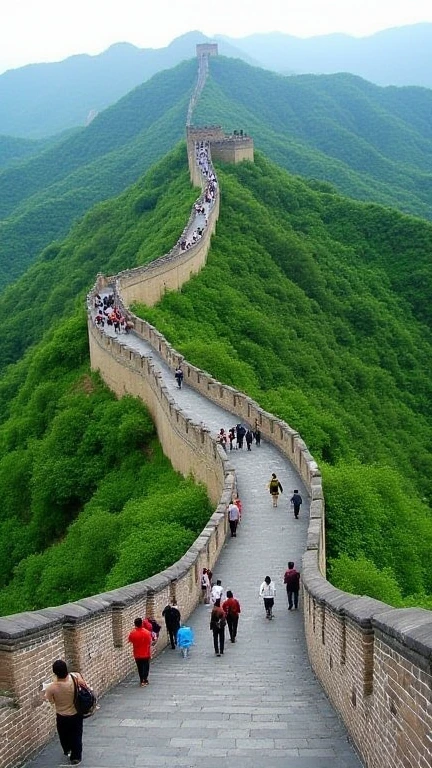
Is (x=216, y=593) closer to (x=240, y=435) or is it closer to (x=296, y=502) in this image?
Result: (x=296, y=502)

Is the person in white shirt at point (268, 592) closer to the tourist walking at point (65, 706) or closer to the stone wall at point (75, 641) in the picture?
the stone wall at point (75, 641)

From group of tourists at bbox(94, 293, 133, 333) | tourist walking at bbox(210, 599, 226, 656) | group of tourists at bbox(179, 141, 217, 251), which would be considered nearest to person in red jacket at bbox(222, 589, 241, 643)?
tourist walking at bbox(210, 599, 226, 656)

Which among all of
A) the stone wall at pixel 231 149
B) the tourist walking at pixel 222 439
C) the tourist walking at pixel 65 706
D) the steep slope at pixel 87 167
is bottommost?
the tourist walking at pixel 65 706

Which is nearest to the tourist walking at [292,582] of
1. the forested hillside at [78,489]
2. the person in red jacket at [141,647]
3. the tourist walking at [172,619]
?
the tourist walking at [172,619]

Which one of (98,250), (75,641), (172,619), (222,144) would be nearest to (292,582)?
(172,619)

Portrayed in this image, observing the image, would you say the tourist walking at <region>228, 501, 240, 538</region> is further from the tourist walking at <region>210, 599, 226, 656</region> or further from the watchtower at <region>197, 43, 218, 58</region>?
the watchtower at <region>197, 43, 218, 58</region>

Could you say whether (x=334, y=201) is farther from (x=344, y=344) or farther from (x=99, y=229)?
(x=344, y=344)
